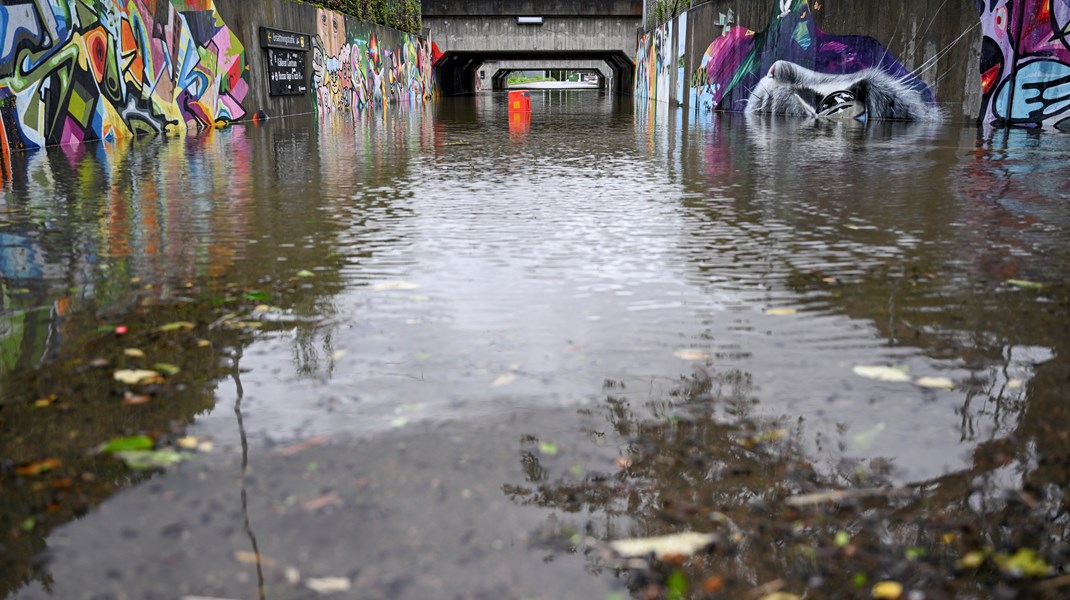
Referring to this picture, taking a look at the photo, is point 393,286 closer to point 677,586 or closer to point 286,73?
point 677,586

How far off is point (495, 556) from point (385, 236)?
4076mm

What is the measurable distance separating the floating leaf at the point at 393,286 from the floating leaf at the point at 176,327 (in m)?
0.91

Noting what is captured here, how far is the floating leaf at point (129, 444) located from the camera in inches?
104

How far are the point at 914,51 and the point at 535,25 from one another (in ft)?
92.4

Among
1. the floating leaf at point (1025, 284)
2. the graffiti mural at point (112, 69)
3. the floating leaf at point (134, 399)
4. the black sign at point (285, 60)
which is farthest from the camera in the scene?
the black sign at point (285, 60)

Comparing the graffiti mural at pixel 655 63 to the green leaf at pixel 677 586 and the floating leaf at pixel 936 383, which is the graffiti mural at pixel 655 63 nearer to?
the floating leaf at pixel 936 383

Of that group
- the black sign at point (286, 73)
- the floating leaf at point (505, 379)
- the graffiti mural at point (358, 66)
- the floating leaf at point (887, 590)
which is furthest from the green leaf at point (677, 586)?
the graffiti mural at point (358, 66)

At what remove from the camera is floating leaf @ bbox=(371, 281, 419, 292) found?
451cm

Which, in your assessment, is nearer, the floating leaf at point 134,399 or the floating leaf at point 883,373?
the floating leaf at point 134,399

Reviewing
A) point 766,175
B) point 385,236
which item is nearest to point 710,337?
point 385,236

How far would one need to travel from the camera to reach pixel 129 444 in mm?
2672

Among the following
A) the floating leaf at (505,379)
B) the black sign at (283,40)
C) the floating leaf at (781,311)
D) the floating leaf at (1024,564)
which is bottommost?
the floating leaf at (1024,564)

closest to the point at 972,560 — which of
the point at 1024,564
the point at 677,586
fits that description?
the point at 1024,564

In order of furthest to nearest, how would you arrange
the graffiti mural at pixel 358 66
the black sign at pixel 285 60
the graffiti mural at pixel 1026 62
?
the graffiti mural at pixel 358 66
the black sign at pixel 285 60
the graffiti mural at pixel 1026 62
